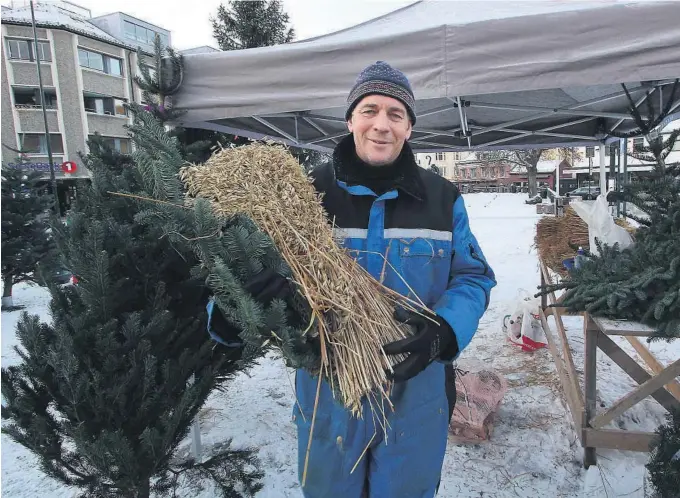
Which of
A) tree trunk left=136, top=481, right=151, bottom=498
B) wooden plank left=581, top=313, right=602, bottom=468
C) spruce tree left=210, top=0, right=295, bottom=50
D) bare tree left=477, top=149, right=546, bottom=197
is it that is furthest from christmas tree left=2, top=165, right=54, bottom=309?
bare tree left=477, top=149, right=546, bottom=197

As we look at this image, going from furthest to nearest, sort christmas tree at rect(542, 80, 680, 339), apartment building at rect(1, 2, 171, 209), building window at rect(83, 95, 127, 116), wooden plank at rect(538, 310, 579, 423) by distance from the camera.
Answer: building window at rect(83, 95, 127, 116) → apartment building at rect(1, 2, 171, 209) → wooden plank at rect(538, 310, 579, 423) → christmas tree at rect(542, 80, 680, 339)

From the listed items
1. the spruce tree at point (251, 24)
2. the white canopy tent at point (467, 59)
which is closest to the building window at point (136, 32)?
the spruce tree at point (251, 24)

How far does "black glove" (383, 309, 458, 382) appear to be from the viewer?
1.15m

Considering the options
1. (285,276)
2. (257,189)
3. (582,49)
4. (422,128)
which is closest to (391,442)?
(285,276)

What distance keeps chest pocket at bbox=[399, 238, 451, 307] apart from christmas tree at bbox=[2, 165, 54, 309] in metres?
6.65

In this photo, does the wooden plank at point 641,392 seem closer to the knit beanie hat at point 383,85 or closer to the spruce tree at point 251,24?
the knit beanie hat at point 383,85

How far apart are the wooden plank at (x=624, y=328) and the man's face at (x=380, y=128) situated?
1473 mm

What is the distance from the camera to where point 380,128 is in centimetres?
137

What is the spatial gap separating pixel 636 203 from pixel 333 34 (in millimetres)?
2219

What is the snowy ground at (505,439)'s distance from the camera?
2.41 m

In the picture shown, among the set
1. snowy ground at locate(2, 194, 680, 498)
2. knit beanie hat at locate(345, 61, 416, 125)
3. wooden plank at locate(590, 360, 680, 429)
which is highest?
knit beanie hat at locate(345, 61, 416, 125)

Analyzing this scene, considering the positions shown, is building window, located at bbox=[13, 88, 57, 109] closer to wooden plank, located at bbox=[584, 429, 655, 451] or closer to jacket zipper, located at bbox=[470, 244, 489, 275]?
jacket zipper, located at bbox=[470, 244, 489, 275]

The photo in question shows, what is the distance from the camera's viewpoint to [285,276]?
41.9 inches

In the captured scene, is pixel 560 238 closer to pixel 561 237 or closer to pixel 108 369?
pixel 561 237
